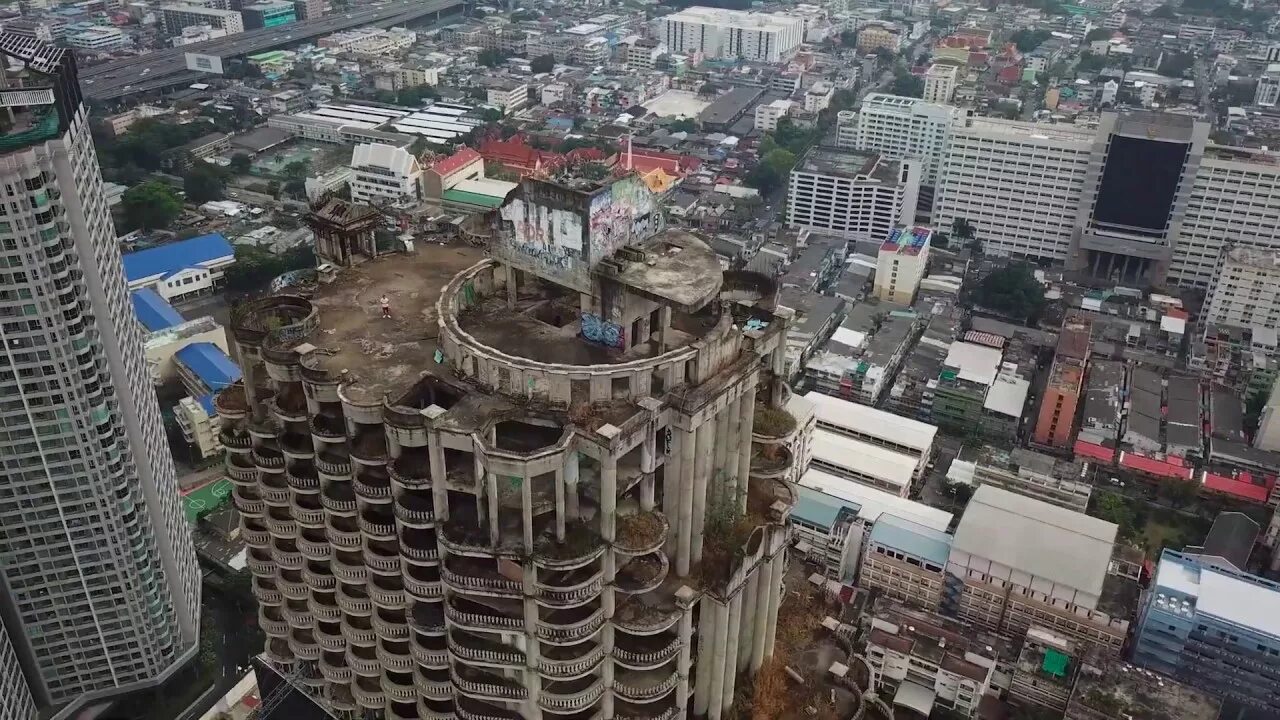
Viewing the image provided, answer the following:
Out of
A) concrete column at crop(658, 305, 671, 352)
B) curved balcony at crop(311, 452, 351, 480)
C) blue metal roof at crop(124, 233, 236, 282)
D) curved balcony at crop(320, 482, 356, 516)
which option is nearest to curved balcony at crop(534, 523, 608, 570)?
concrete column at crop(658, 305, 671, 352)

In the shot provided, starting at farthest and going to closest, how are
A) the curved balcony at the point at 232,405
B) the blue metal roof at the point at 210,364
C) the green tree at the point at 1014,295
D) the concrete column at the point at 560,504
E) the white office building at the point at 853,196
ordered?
the white office building at the point at 853,196, the green tree at the point at 1014,295, the blue metal roof at the point at 210,364, the curved balcony at the point at 232,405, the concrete column at the point at 560,504

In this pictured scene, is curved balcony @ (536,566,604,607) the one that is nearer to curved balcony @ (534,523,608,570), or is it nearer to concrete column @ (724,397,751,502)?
curved balcony @ (534,523,608,570)

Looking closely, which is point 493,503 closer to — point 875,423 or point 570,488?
point 570,488

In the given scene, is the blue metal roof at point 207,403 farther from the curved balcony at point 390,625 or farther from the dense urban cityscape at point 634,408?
the curved balcony at point 390,625

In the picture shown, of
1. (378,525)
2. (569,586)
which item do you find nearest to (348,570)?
(378,525)

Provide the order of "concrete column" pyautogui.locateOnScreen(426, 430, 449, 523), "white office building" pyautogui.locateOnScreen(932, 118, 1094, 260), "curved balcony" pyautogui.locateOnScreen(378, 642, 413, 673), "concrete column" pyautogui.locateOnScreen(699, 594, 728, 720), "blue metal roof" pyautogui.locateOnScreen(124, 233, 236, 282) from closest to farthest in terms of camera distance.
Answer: "concrete column" pyautogui.locateOnScreen(426, 430, 449, 523), "concrete column" pyautogui.locateOnScreen(699, 594, 728, 720), "curved balcony" pyautogui.locateOnScreen(378, 642, 413, 673), "blue metal roof" pyautogui.locateOnScreen(124, 233, 236, 282), "white office building" pyautogui.locateOnScreen(932, 118, 1094, 260)

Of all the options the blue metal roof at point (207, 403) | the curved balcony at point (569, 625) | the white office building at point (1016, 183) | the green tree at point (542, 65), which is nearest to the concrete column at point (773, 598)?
the curved balcony at point (569, 625)
